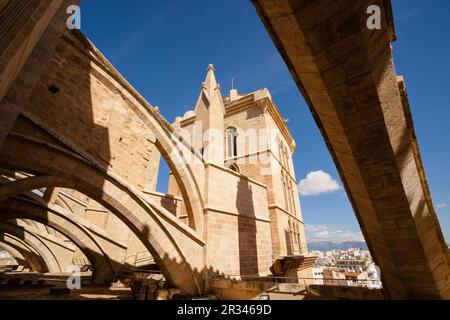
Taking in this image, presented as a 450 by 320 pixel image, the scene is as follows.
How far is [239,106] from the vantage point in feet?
59.1

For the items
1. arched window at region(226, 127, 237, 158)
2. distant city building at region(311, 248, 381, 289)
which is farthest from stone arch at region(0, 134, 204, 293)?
arched window at region(226, 127, 237, 158)

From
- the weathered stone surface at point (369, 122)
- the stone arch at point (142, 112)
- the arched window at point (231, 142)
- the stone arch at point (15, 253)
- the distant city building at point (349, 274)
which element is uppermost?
the arched window at point (231, 142)

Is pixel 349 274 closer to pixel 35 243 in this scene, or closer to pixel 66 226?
pixel 66 226

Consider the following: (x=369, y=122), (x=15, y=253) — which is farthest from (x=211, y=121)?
(x=15, y=253)

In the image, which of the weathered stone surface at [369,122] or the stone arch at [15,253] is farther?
the stone arch at [15,253]

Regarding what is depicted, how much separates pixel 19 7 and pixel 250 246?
32.4 ft

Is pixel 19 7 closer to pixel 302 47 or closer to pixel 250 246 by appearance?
pixel 302 47

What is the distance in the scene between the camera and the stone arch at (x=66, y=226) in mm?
8854

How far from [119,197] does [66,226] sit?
676 cm

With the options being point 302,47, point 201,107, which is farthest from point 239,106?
point 302,47

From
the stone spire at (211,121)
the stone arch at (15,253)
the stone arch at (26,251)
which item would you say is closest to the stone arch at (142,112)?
the stone spire at (211,121)

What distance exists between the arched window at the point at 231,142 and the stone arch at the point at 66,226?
36.2 feet

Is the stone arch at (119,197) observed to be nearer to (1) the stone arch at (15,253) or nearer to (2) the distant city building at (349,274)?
(2) the distant city building at (349,274)

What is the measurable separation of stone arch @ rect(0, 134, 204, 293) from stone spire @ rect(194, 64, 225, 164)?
11.9 feet
